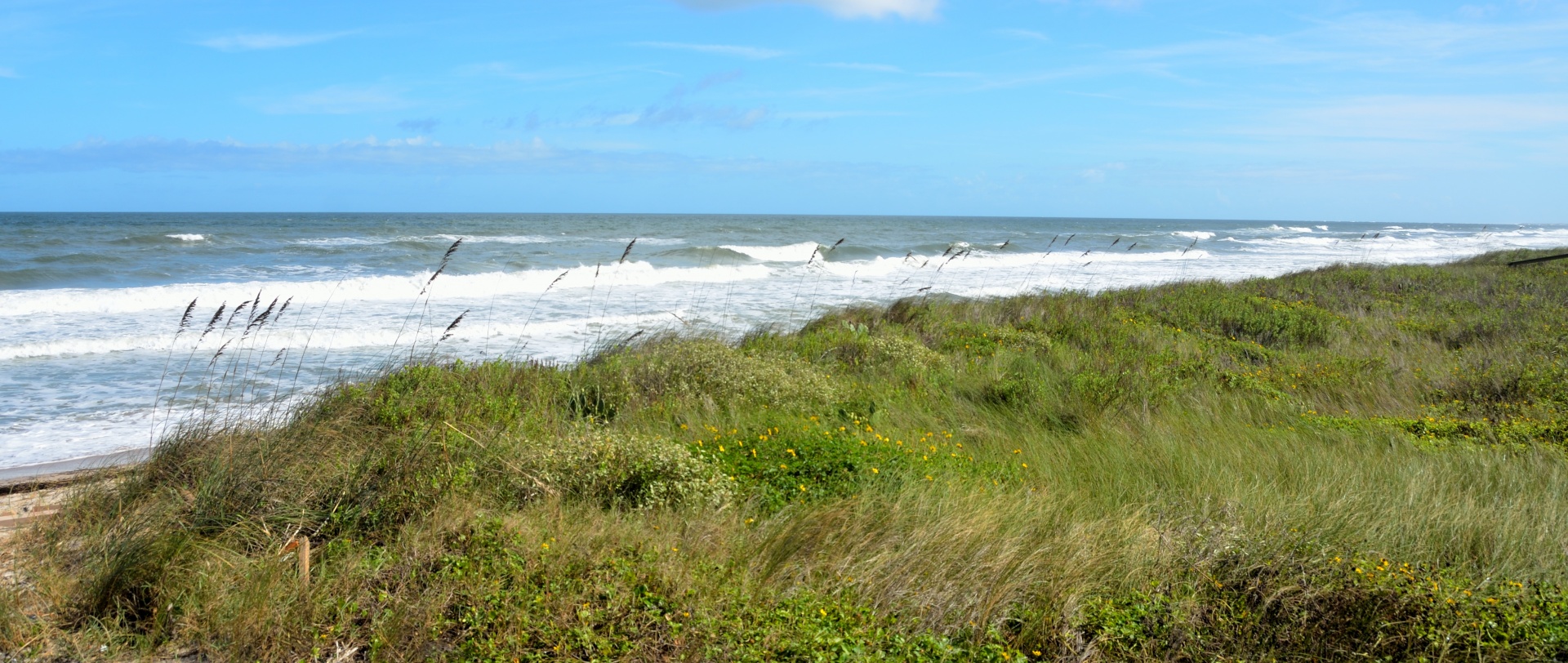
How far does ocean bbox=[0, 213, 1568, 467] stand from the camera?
8945 millimetres

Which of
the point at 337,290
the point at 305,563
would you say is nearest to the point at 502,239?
the point at 337,290

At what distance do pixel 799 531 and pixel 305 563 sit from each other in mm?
2121

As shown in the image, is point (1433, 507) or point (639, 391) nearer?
point (1433, 507)

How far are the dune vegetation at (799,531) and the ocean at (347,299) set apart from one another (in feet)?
4.13

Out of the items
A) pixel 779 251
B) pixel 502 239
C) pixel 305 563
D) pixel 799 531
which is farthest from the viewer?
pixel 502 239

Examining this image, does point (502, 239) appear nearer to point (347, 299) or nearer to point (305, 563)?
point (347, 299)

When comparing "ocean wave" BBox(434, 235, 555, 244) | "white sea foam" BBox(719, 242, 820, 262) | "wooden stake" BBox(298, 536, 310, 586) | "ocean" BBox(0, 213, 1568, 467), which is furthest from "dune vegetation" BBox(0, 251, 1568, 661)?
"ocean wave" BBox(434, 235, 555, 244)

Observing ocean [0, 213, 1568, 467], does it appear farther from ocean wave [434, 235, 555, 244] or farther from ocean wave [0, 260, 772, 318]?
ocean wave [434, 235, 555, 244]

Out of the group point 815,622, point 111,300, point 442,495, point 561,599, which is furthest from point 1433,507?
point 111,300

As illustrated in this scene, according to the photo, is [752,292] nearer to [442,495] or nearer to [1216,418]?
[1216,418]

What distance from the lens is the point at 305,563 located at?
12.5 feet

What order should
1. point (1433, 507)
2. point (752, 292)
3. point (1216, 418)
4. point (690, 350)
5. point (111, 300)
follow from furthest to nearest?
1. point (752, 292)
2. point (111, 300)
3. point (690, 350)
4. point (1216, 418)
5. point (1433, 507)

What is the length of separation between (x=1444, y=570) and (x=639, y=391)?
543cm

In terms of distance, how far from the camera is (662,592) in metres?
3.75
